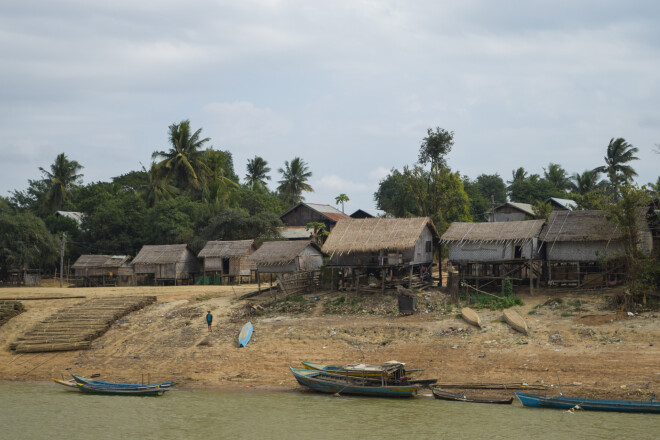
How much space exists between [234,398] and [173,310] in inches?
474

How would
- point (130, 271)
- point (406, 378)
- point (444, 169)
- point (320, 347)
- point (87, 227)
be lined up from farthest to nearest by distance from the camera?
point (87, 227), point (130, 271), point (444, 169), point (320, 347), point (406, 378)

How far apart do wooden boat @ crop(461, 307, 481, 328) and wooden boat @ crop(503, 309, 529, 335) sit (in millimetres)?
1166

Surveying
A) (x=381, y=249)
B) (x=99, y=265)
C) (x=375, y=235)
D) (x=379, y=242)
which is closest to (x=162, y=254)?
(x=99, y=265)

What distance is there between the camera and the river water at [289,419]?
17109 millimetres

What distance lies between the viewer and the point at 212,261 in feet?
151

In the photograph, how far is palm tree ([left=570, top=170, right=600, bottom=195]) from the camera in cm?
6100

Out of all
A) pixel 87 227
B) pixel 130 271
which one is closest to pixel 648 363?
pixel 130 271

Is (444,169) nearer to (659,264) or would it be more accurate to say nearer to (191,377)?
(659,264)

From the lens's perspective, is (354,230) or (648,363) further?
(354,230)

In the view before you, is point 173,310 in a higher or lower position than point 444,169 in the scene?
lower

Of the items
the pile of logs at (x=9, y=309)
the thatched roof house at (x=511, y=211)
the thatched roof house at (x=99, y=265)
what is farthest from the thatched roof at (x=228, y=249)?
the thatched roof house at (x=511, y=211)

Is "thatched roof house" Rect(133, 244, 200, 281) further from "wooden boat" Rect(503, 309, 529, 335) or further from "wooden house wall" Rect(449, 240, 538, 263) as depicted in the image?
"wooden boat" Rect(503, 309, 529, 335)

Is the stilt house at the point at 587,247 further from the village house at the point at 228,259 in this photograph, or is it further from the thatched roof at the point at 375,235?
the village house at the point at 228,259

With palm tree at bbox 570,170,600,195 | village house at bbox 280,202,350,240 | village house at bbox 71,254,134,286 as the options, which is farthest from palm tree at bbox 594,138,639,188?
village house at bbox 71,254,134,286
